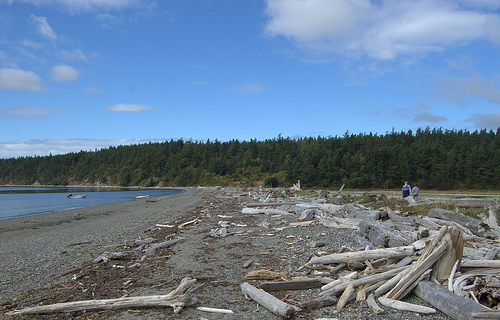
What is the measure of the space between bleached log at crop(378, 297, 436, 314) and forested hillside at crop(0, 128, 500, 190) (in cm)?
7777

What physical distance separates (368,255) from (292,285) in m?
2.04

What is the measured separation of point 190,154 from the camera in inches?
5837

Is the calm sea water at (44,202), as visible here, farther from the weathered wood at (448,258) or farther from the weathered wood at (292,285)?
the weathered wood at (448,258)

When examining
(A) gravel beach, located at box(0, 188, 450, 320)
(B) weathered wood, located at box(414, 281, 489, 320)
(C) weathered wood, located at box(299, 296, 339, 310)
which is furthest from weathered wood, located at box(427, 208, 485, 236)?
(C) weathered wood, located at box(299, 296, 339, 310)

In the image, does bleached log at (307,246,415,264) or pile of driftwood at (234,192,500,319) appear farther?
bleached log at (307,246,415,264)

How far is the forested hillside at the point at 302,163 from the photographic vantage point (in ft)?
255

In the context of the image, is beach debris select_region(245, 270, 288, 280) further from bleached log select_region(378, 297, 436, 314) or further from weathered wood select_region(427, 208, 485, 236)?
weathered wood select_region(427, 208, 485, 236)

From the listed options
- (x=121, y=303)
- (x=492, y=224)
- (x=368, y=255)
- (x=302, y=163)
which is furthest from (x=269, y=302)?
(x=302, y=163)

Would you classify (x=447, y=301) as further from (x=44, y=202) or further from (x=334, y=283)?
(x=44, y=202)

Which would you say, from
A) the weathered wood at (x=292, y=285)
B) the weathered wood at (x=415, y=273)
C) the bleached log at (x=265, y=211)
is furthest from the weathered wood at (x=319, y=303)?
the bleached log at (x=265, y=211)

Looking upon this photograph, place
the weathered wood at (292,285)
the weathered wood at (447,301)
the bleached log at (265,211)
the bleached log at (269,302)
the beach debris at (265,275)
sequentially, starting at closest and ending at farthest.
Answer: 1. the weathered wood at (447,301)
2. the bleached log at (269,302)
3. the weathered wood at (292,285)
4. the beach debris at (265,275)
5. the bleached log at (265,211)

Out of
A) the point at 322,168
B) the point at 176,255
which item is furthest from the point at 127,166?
the point at 176,255

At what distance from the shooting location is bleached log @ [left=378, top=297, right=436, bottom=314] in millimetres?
5193

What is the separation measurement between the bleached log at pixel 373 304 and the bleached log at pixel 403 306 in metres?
0.14
